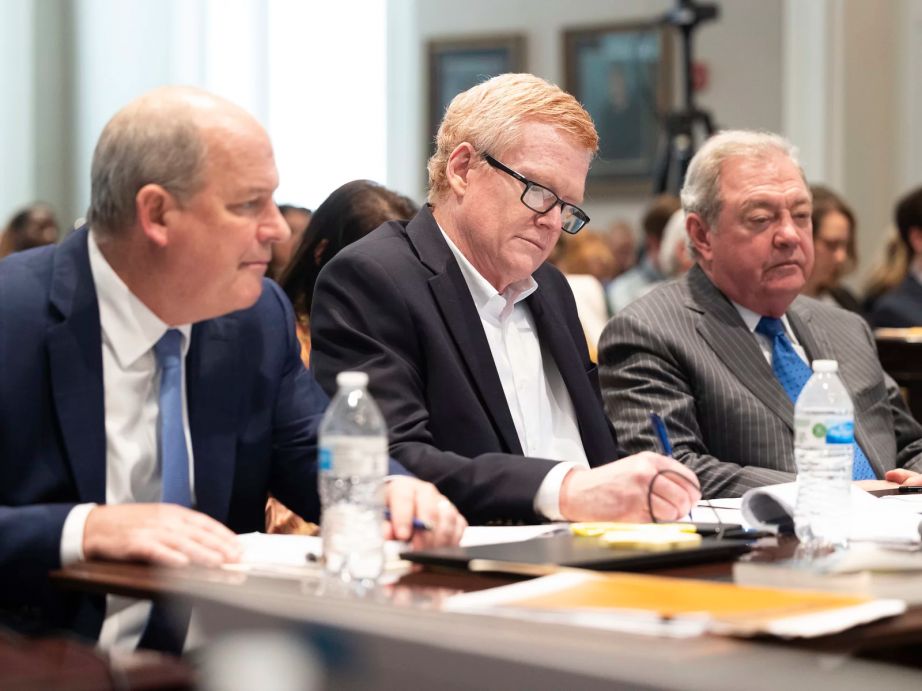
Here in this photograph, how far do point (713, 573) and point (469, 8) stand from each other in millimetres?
9633

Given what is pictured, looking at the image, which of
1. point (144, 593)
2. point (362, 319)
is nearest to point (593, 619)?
point (144, 593)

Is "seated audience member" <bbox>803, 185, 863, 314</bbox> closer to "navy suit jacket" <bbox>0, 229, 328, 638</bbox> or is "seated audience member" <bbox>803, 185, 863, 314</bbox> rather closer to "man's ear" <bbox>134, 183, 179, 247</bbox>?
"navy suit jacket" <bbox>0, 229, 328, 638</bbox>

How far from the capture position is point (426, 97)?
1079 centimetres

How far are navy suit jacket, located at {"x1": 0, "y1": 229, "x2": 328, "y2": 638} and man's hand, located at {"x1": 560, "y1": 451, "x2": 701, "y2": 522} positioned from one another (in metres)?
0.45

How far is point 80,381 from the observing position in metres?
1.87

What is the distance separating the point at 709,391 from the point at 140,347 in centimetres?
140

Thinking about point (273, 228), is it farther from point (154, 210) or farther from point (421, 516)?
point (421, 516)

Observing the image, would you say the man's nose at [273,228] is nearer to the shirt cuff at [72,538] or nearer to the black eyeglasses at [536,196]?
the shirt cuff at [72,538]

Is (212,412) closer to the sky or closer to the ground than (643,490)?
closer to the sky

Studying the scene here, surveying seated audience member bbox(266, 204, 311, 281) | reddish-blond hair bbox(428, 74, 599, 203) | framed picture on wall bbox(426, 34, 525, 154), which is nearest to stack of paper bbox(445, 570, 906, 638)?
reddish-blond hair bbox(428, 74, 599, 203)

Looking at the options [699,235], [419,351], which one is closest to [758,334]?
[699,235]

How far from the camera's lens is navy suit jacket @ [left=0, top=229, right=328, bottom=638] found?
1.77m

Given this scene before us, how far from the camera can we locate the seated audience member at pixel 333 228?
3.03m

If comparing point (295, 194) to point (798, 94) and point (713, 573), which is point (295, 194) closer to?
point (798, 94)
